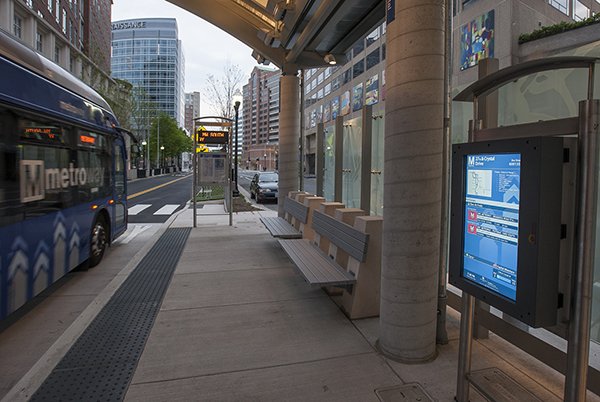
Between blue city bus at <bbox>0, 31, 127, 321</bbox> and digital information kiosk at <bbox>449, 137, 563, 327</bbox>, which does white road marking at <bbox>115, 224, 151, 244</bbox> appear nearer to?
blue city bus at <bbox>0, 31, 127, 321</bbox>

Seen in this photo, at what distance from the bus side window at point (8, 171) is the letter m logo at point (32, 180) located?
0.15 meters

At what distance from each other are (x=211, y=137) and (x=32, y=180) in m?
8.27

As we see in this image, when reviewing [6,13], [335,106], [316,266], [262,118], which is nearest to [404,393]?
→ [316,266]

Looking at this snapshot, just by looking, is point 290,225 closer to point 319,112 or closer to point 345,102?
point 345,102

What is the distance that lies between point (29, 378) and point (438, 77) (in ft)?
14.0

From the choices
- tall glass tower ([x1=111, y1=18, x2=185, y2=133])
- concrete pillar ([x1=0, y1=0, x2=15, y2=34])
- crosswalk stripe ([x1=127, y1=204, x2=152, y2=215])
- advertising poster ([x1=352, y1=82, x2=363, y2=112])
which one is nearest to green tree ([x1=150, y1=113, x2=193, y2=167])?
advertising poster ([x1=352, y1=82, x2=363, y2=112])

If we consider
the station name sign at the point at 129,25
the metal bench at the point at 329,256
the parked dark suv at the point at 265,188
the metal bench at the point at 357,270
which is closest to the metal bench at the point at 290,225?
the metal bench at the point at 329,256

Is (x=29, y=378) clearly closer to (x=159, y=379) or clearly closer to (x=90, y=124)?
(x=159, y=379)

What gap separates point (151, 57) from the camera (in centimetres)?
13012

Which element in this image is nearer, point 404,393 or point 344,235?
point 404,393

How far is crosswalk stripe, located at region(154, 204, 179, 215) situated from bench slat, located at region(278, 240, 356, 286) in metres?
10.8

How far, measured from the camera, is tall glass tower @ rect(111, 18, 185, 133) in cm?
12612

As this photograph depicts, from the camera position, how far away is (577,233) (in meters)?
2.21

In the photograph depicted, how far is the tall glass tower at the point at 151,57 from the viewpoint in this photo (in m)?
126
